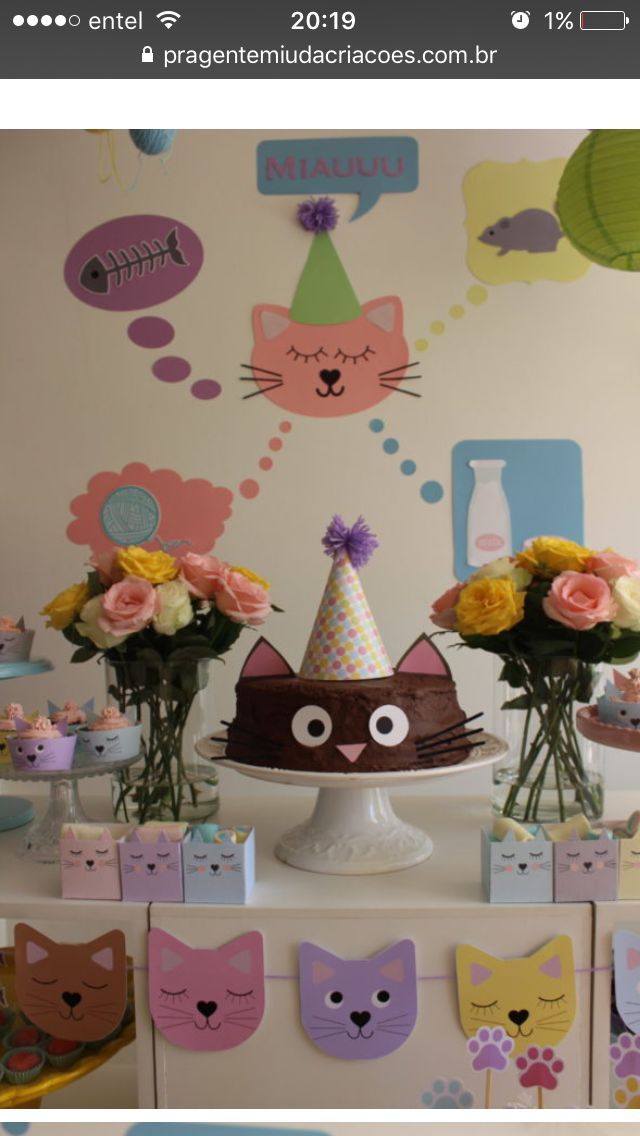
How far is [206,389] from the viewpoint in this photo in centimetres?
176

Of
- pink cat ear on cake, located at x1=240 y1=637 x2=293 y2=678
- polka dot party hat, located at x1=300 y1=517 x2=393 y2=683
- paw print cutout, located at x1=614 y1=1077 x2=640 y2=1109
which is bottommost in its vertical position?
paw print cutout, located at x1=614 y1=1077 x2=640 y2=1109

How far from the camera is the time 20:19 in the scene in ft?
1.91

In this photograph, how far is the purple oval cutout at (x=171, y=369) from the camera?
176 centimetres

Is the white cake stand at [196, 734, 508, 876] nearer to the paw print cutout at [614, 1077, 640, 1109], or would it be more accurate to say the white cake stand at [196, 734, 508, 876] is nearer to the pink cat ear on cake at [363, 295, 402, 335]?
the paw print cutout at [614, 1077, 640, 1109]

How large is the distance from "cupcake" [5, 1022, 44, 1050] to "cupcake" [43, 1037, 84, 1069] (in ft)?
0.08

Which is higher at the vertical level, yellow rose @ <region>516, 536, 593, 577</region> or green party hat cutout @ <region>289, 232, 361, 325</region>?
green party hat cutout @ <region>289, 232, 361, 325</region>

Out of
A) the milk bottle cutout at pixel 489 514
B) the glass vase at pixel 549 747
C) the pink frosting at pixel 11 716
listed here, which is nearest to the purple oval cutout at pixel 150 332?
the milk bottle cutout at pixel 489 514

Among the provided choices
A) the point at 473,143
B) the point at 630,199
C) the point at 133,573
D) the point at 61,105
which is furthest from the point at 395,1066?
the point at 473,143

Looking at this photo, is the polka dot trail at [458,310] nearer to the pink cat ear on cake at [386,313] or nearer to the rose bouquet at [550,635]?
the pink cat ear on cake at [386,313]

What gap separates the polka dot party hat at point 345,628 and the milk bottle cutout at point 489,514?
2.12 ft

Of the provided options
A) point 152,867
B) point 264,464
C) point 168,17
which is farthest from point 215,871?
point 264,464

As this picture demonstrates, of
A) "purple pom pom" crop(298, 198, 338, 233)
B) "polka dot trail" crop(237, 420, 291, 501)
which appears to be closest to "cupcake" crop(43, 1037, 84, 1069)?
"polka dot trail" crop(237, 420, 291, 501)

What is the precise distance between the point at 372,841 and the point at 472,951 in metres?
0.17

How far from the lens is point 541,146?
1728 mm
